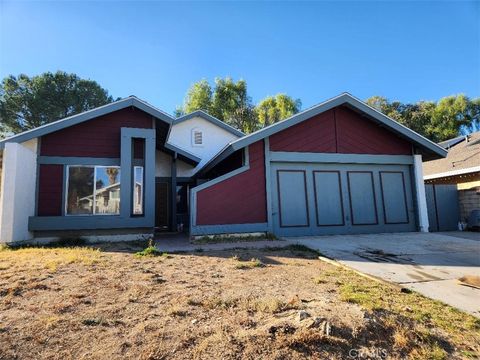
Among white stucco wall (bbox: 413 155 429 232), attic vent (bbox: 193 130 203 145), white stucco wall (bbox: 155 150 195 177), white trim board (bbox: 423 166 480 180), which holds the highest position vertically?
attic vent (bbox: 193 130 203 145)

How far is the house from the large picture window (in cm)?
3

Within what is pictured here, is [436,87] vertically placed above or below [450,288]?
above

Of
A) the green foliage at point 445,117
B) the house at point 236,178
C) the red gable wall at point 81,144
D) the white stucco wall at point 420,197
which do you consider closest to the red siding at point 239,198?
the house at point 236,178

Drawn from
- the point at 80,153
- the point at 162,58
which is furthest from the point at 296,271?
the point at 162,58

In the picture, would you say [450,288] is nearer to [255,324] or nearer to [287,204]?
[255,324]

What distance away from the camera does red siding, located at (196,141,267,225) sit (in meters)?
9.36

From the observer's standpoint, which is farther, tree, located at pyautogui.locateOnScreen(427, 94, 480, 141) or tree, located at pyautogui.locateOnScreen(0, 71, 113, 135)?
tree, located at pyautogui.locateOnScreen(427, 94, 480, 141)

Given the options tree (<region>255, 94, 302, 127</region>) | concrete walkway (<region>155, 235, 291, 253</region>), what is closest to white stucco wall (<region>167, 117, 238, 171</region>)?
concrete walkway (<region>155, 235, 291, 253</region>)

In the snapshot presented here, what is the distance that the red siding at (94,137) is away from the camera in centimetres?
973

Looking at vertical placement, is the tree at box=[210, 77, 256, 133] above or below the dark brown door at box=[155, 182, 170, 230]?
above

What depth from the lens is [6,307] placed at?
362 centimetres

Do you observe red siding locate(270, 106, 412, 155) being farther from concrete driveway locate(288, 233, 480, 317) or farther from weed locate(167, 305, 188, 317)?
weed locate(167, 305, 188, 317)

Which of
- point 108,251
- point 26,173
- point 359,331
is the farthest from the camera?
point 26,173

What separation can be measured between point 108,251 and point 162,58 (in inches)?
359
